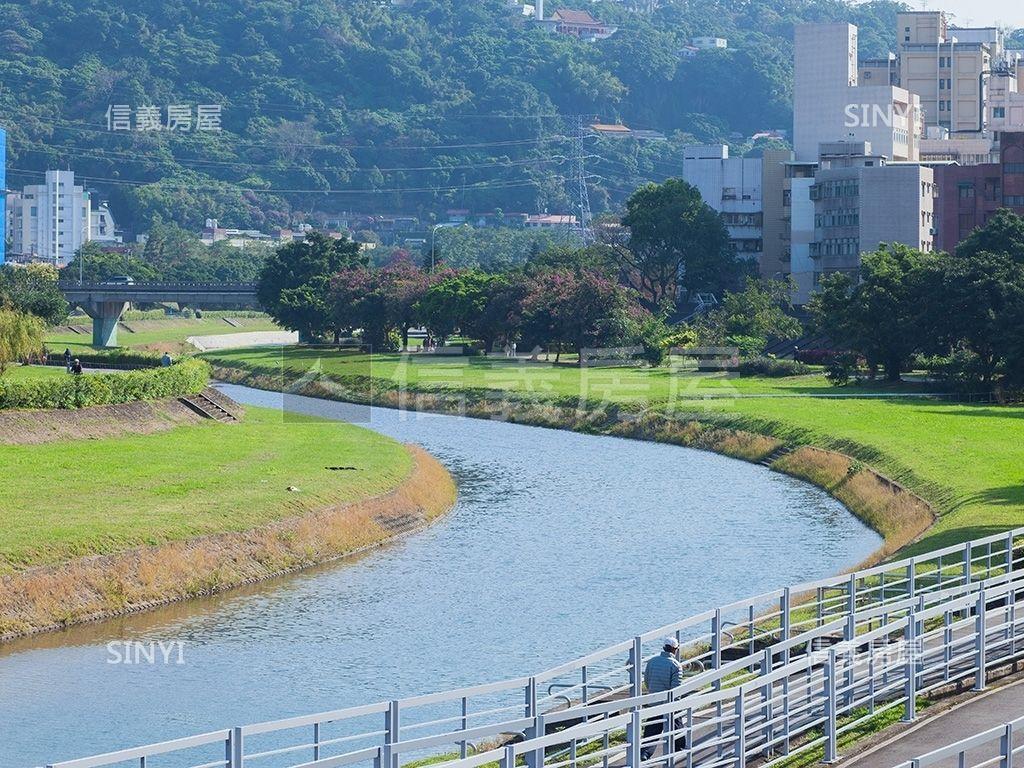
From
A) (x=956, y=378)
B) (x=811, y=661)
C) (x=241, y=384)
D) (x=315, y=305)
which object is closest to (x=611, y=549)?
(x=811, y=661)

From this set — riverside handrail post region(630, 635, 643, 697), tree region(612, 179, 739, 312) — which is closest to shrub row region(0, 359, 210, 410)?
riverside handrail post region(630, 635, 643, 697)

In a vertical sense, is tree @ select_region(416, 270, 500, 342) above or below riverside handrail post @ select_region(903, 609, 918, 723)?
above

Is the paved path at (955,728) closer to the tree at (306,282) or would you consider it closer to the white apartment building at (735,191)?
the tree at (306,282)

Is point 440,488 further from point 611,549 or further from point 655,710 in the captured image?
point 655,710

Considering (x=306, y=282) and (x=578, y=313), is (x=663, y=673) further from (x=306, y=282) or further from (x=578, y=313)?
(x=306, y=282)

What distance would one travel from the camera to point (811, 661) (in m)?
25.7

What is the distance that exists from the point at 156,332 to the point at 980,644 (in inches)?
6137

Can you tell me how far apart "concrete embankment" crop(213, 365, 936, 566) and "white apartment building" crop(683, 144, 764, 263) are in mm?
67033

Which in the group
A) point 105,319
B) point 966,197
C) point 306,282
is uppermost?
point 966,197

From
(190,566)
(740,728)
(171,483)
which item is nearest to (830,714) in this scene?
(740,728)

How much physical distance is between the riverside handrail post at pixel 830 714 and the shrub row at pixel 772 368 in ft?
302

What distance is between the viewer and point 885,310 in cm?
10119

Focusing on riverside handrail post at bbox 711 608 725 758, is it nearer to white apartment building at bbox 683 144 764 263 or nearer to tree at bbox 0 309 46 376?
tree at bbox 0 309 46 376

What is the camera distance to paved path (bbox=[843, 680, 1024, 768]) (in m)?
24.5
